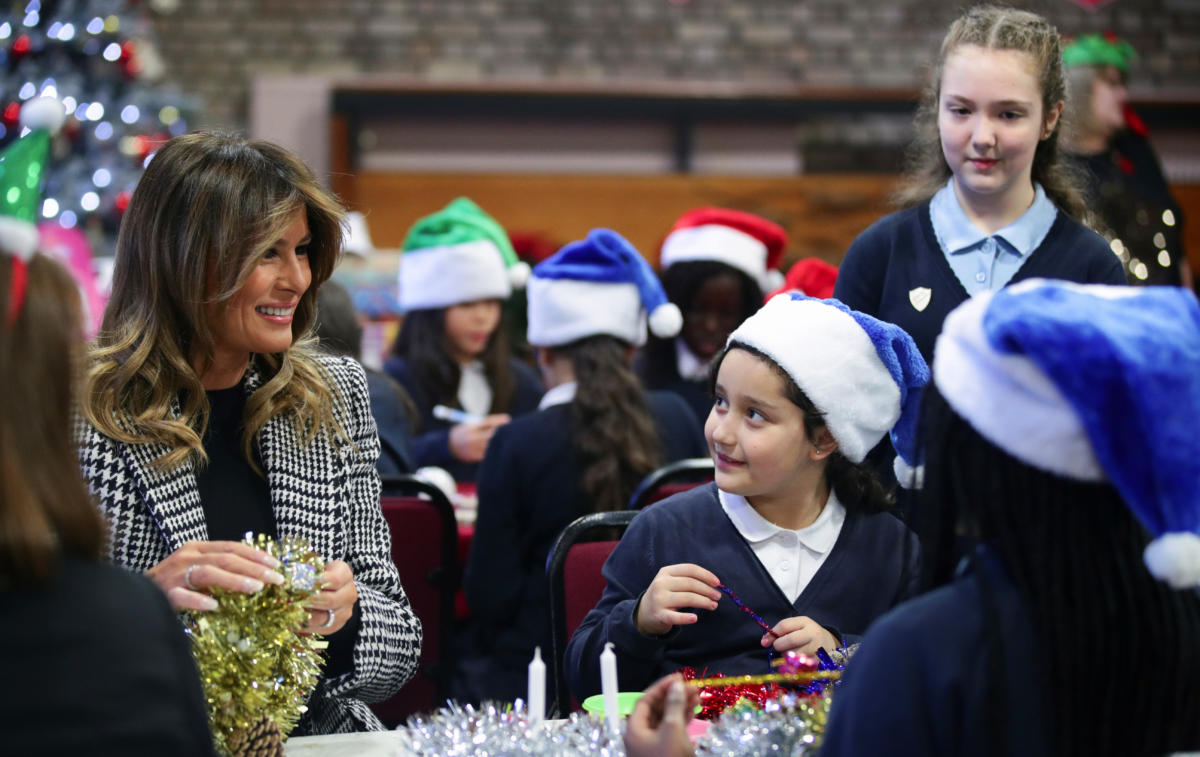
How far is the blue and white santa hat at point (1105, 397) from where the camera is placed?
44.6 inches

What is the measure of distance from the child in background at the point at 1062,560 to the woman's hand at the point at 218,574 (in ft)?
2.38

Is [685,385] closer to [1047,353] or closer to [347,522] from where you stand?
[347,522]

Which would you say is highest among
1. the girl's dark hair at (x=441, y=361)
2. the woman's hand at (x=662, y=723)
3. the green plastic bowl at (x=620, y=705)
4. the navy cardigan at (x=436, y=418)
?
the woman's hand at (x=662, y=723)

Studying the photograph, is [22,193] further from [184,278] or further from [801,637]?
[801,637]

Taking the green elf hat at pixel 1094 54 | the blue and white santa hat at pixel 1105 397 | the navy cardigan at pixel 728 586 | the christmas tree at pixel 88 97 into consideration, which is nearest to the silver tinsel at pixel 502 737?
the navy cardigan at pixel 728 586

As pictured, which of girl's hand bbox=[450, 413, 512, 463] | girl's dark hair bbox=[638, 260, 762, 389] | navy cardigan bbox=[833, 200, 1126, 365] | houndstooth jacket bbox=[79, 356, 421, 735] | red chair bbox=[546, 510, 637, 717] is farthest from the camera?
girl's dark hair bbox=[638, 260, 762, 389]

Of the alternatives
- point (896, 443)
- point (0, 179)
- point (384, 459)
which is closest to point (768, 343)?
point (896, 443)

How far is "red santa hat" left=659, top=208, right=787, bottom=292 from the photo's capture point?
4.15 m

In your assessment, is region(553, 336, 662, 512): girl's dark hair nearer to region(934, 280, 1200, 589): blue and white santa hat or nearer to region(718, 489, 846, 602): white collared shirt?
region(718, 489, 846, 602): white collared shirt

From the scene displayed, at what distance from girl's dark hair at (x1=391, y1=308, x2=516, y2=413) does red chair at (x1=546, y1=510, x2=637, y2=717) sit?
219cm

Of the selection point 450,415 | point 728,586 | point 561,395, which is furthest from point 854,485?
point 450,415

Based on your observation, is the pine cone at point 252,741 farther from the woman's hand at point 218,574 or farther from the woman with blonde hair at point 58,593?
the woman with blonde hair at point 58,593

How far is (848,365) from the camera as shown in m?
2.00

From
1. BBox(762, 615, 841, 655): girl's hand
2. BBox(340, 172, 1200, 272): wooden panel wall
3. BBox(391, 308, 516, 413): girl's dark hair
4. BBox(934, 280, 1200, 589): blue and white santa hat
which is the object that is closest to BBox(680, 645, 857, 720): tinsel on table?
BBox(762, 615, 841, 655): girl's hand
